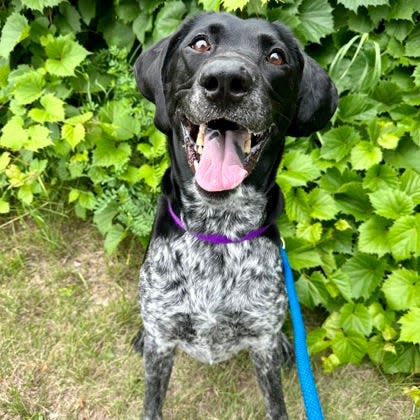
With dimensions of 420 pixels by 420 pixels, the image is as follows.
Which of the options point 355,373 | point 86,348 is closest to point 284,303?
point 355,373

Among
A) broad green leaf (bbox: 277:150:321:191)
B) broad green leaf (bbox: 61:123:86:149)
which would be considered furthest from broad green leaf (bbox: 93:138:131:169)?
broad green leaf (bbox: 277:150:321:191)

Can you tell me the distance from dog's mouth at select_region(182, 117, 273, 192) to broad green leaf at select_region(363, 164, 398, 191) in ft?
3.93

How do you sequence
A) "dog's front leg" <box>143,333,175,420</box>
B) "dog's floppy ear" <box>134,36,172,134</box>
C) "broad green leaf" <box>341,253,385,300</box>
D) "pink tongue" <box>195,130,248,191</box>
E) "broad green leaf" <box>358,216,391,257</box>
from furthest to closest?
"broad green leaf" <box>341,253,385,300</box> → "broad green leaf" <box>358,216,391,257</box> → "dog's front leg" <box>143,333,175,420</box> → "dog's floppy ear" <box>134,36,172,134</box> → "pink tongue" <box>195,130,248,191</box>

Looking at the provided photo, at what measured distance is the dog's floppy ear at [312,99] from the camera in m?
2.43

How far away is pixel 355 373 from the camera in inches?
133

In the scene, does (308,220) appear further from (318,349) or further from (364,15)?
(364,15)

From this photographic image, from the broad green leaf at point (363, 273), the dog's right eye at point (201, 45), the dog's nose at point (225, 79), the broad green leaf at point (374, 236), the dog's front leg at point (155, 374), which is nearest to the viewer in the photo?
the dog's nose at point (225, 79)

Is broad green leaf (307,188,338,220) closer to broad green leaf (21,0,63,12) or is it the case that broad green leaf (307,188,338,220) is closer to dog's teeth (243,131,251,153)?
dog's teeth (243,131,251,153)

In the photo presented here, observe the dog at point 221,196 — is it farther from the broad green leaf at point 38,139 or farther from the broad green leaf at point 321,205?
the broad green leaf at point 38,139

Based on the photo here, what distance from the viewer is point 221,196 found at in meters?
2.18

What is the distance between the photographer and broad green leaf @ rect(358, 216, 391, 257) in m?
3.17

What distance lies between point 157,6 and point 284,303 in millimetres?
2000

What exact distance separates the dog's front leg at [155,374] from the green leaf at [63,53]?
173cm

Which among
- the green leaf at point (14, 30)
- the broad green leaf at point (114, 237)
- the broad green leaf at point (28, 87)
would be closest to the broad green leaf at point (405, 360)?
the broad green leaf at point (114, 237)
